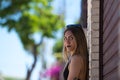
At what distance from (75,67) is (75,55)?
0.20 m

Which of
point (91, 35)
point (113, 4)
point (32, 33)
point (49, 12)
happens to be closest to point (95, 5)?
point (91, 35)

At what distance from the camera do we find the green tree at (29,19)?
21016 millimetres

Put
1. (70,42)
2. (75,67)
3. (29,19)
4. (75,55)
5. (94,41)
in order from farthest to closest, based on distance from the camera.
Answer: (29,19) → (94,41) → (70,42) → (75,55) → (75,67)

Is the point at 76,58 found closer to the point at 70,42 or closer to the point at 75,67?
the point at 75,67

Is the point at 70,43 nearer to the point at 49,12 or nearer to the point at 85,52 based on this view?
the point at 85,52

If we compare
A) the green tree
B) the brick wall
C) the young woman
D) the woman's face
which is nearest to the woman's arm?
the young woman

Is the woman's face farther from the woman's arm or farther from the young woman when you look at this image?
the woman's arm

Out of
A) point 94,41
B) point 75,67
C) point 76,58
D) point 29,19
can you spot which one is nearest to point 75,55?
point 76,58

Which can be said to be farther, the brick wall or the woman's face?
the brick wall

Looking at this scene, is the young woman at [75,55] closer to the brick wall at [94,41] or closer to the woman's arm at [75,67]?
the woman's arm at [75,67]

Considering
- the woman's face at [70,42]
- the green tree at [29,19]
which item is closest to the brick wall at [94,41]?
the woman's face at [70,42]

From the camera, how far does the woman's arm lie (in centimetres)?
550

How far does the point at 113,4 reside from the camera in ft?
16.3

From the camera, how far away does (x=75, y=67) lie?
18.2ft
